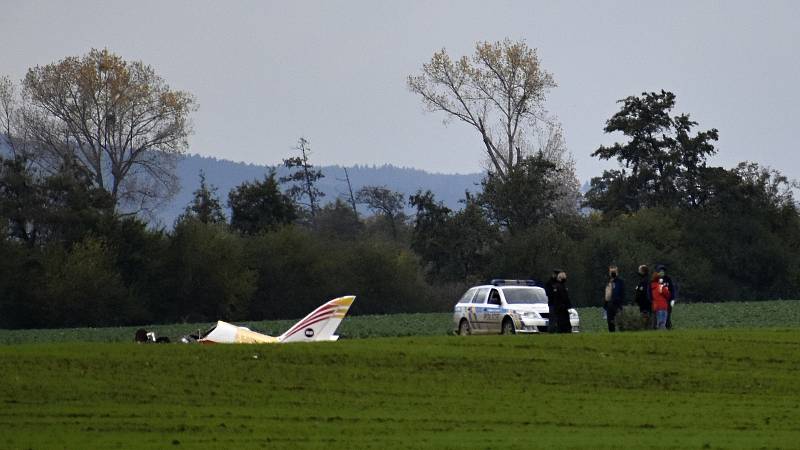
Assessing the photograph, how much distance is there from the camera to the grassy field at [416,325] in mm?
54406

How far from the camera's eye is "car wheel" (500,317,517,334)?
1544 inches

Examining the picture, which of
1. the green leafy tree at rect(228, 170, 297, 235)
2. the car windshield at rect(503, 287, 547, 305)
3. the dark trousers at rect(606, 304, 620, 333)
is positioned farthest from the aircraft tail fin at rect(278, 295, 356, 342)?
the green leafy tree at rect(228, 170, 297, 235)

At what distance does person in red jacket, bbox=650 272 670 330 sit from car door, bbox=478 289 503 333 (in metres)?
3.96

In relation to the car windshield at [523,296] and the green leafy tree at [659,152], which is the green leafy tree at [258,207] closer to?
the green leafy tree at [659,152]

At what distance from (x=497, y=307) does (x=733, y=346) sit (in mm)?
7768

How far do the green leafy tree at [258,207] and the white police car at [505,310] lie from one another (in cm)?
5149

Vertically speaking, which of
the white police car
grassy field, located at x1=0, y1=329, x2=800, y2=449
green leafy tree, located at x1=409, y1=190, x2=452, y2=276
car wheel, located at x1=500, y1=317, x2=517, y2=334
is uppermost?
green leafy tree, located at x1=409, y1=190, x2=452, y2=276

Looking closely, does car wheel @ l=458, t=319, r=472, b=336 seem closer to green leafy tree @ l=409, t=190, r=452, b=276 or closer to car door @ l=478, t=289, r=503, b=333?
car door @ l=478, t=289, r=503, b=333

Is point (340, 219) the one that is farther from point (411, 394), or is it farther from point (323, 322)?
point (411, 394)

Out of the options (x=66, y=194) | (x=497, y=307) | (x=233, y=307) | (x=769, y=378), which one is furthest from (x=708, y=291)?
(x=769, y=378)

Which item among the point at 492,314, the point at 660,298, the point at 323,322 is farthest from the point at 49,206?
the point at 660,298

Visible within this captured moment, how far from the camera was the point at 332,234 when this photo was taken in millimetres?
98375

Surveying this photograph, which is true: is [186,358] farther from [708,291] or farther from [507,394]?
[708,291]

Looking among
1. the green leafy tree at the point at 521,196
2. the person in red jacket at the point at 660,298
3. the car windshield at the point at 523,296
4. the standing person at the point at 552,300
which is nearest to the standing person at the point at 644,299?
the person in red jacket at the point at 660,298
